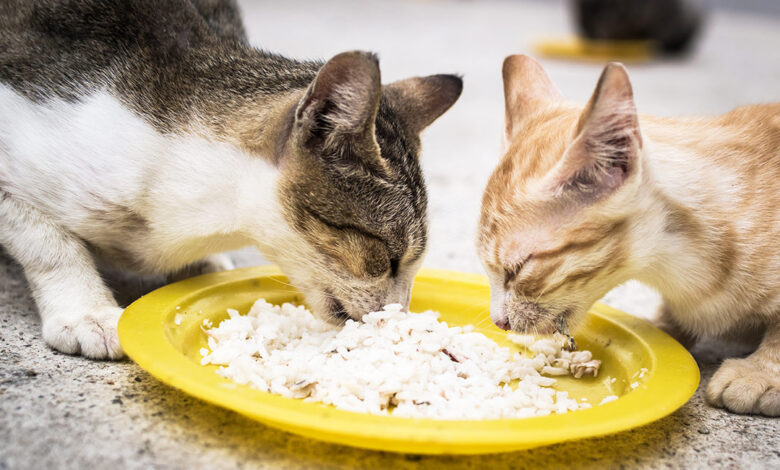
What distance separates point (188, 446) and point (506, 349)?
80 cm

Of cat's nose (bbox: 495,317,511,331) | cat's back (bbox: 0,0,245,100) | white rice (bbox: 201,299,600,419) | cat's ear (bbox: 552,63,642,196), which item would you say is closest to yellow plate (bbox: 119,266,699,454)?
white rice (bbox: 201,299,600,419)

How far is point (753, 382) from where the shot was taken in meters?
1.62

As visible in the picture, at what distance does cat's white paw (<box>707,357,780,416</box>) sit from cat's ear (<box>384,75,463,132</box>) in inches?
37.9

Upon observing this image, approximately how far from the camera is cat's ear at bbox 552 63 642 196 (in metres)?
1.38

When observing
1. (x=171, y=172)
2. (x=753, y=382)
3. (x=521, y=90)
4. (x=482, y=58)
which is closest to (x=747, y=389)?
(x=753, y=382)

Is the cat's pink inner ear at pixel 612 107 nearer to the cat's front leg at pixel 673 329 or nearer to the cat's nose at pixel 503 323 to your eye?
the cat's nose at pixel 503 323

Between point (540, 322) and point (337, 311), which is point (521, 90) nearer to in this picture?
point (540, 322)

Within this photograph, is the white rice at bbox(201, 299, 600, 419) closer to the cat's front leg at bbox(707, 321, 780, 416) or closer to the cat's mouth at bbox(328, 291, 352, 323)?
the cat's mouth at bbox(328, 291, 352, 323)

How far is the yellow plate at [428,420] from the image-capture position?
1.22 metres

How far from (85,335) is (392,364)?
71cm

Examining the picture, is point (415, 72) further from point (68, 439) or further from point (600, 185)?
point (68, 439)

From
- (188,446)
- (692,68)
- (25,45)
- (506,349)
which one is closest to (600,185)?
(506,349)

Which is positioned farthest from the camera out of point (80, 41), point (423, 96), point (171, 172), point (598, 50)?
point (598, 50)

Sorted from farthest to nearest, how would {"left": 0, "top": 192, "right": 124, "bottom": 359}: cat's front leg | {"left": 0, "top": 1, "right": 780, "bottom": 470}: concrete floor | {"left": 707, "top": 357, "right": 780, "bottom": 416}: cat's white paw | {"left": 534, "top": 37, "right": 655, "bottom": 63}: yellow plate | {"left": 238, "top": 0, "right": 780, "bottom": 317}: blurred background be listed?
1. {"left": 534, "top": 37, "right": 655, "bottom": 63}: yellow plate
2. {"left": 238, "top": 0, "right": 780, "bottom": 317}: blurred background
3. {"left": 0, "top": 192, "right": 124, "bottom": 359}: cat's front leg
4. {"left": 707, "top": 357, "right": 780, "bottom": 416}: cat's white paw
5. {"left": 0, "top": 1, "right": 780, "bottom": 470}: concrete floor
